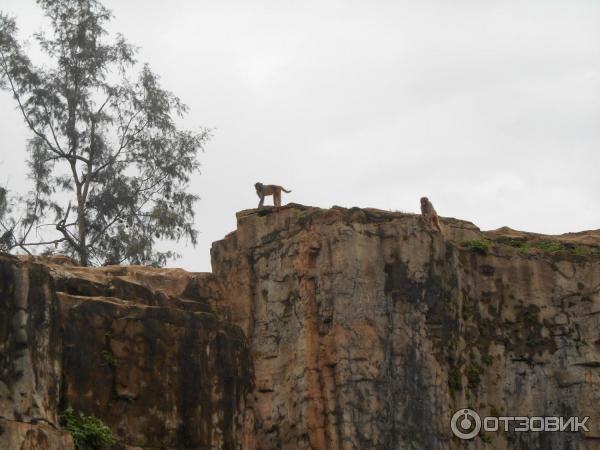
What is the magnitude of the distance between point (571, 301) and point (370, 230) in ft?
19.8

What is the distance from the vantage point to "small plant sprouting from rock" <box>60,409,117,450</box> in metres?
27.5

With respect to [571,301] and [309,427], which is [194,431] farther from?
[571,301]

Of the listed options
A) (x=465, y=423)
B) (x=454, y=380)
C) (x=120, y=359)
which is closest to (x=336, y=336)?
(x=454, y=380)

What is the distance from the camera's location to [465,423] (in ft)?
120

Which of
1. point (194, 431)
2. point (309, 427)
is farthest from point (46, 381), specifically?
point (309, 427)

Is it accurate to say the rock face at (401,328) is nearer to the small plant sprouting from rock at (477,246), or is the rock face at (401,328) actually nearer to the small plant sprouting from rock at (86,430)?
the small plant sprouting from rock at (477,246)

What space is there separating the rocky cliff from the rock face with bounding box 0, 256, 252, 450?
4 cm

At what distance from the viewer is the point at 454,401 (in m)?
36.3

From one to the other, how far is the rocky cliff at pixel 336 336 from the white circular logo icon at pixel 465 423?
224 mm

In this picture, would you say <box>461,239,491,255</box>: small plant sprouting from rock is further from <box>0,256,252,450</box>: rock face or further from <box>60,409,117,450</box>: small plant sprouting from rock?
<box>60,409,117,450</box>: small plant sprouting from rock

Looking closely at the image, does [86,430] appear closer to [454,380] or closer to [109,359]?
[109,359]

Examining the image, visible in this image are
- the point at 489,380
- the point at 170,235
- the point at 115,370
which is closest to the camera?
the point at 115,370

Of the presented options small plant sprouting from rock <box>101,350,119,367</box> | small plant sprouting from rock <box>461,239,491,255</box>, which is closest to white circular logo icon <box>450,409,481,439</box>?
small plant sprouting from rock <box>461,239,491,255</box>

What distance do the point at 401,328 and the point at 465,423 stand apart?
282 centimetres
